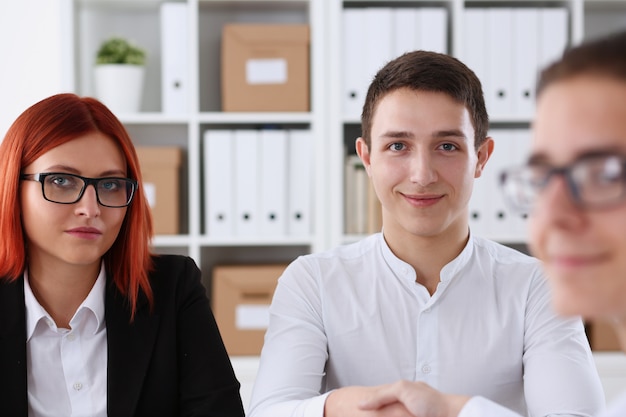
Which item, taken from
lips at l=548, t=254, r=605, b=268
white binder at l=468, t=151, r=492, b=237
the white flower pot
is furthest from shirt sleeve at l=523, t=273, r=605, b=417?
the white flower pot

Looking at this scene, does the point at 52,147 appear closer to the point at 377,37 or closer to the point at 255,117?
the point at 255,117

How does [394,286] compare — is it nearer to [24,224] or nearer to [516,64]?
[24,224]

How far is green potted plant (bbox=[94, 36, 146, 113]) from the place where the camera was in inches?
122

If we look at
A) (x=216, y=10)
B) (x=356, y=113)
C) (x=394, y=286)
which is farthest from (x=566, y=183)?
(x=216, y=10)

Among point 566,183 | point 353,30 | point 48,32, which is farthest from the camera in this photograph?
point 48,32

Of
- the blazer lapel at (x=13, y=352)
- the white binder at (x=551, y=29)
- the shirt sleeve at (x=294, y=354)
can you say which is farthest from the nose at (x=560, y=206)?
the white binder at (x=551, y=29)

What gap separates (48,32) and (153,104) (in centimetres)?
52

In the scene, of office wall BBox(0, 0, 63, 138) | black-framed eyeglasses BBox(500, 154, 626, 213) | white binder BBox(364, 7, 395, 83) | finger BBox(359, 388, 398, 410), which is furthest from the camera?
office wall BBox(0, 0, 63, 138)

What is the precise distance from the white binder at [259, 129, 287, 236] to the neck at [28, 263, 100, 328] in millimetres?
1444

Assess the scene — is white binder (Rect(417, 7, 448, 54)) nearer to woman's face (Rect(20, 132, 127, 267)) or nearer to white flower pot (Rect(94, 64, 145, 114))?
white flower pot (Rect(94, 64, 145, 114))

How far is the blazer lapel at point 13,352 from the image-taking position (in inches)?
60.1

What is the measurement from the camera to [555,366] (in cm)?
143

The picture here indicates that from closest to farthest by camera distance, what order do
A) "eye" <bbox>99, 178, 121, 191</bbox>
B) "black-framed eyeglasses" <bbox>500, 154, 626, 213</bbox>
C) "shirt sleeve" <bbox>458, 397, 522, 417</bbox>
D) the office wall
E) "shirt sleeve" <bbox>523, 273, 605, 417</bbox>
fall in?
"black-framed eyeglasses" <bbox>500, 154, 626, 213</bbox> → "shirt sleeve" <bbox>458, 397, 522, 417</bbox> → "shirt sleeve" <bbox>523, 273, 605, 417</bbox> → "eye" <bbox>99, 178, 121, 191</bbox> → the office wall

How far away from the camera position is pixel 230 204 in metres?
3.08
